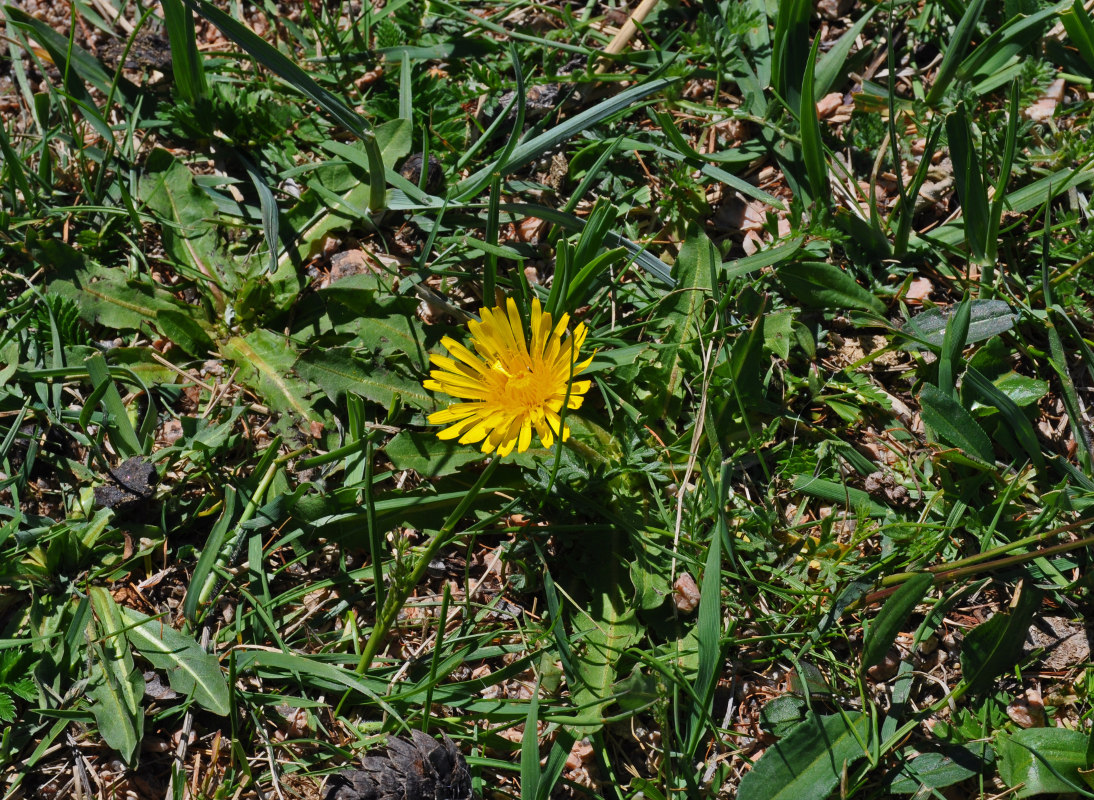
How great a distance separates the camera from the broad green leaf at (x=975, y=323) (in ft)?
9.05

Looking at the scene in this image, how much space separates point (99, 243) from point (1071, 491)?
11.3 feet

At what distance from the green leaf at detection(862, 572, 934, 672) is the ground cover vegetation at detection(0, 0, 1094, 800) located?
0.04 feet

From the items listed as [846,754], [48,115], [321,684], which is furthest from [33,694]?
[846,754]

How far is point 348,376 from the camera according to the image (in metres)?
2.84

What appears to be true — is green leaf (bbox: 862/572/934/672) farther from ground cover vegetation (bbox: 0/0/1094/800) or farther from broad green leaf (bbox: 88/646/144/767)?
broad green leaf (bbox: 88/646/144/767)

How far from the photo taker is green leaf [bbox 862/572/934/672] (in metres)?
2.39

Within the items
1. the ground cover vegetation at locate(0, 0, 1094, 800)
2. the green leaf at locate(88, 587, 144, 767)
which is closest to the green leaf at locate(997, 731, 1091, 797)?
the ground cover vegetation at locate(0, 0, 1094, 800)

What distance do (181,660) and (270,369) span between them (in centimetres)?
98

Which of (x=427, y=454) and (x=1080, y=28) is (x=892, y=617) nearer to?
(x=427, y=454)

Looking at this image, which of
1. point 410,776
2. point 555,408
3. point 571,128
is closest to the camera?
point 410,776

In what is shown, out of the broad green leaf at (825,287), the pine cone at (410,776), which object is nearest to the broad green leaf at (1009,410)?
the broad green leaf at (825,287)

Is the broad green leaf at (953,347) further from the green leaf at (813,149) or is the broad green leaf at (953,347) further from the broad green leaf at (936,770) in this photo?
the broad green leaf at (936,770)

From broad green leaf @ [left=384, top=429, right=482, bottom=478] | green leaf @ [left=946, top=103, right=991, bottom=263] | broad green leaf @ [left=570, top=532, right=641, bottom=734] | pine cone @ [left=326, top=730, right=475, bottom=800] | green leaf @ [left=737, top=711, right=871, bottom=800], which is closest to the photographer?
pine cone @ [left=326, top=730, right=475, bottom=800]

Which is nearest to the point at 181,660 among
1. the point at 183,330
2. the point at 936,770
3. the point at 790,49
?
the point at 183,330
